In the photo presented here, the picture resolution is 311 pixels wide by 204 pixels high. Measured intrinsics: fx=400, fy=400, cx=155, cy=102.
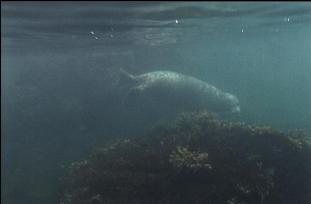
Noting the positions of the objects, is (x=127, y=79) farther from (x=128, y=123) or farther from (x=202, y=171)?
(x=202, y=171)

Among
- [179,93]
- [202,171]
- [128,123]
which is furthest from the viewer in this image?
[128,123]

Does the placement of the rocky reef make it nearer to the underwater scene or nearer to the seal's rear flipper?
the underwater scene

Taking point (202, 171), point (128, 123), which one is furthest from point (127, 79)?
point (202, 171)

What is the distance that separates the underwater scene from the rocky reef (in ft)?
0.12

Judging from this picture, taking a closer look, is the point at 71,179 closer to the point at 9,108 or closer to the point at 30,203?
the point at 30,203

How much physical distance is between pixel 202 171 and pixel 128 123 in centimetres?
1355

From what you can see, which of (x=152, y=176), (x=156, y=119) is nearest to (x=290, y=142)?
(x=152, y=176)

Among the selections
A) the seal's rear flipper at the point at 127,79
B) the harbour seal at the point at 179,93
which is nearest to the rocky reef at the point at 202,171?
the harbour seal at the point at 179,93

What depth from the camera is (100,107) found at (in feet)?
84.1

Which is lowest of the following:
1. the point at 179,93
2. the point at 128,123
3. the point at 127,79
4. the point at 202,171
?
the point at 128,123

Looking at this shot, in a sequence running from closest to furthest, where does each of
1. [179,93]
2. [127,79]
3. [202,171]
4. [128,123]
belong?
[202,171], [179,93], [127,79], [128,123]

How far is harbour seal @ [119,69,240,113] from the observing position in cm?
2252

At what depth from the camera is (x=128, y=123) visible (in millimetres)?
25016

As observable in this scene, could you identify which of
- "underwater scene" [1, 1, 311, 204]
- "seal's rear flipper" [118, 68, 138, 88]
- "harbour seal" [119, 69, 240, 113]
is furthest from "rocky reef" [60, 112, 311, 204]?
"seal's rear flipper" [118, 68, 138, 88]
